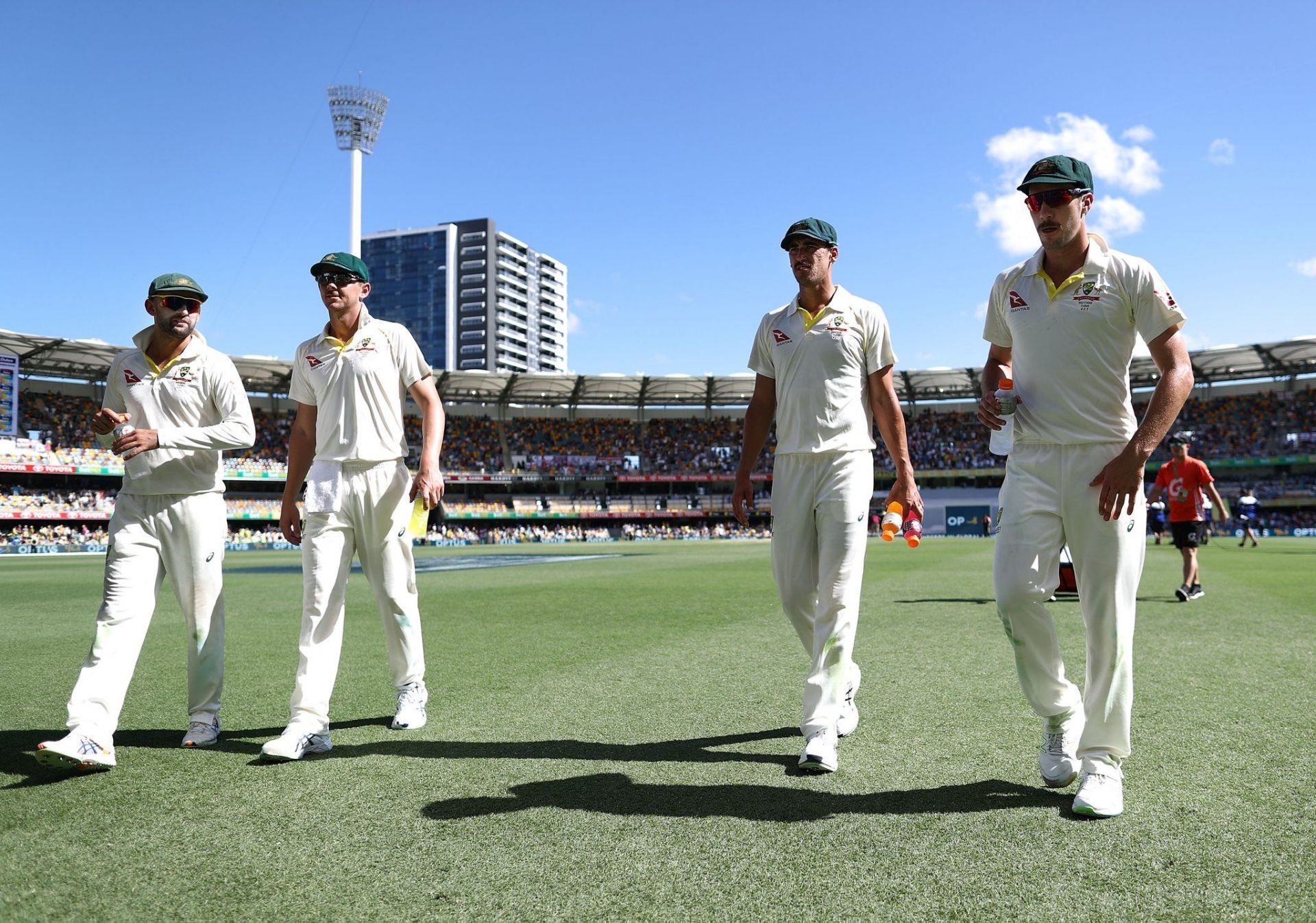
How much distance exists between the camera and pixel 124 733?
484 cm

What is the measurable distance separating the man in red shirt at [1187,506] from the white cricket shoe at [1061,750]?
8906 millimetres

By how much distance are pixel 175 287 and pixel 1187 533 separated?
1165 centimetres

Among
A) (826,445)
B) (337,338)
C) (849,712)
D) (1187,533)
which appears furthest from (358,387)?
(1187,533)

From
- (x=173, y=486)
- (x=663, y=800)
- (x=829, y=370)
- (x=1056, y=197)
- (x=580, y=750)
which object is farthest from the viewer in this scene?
(x=173, y=486)

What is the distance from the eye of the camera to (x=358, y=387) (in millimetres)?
4711

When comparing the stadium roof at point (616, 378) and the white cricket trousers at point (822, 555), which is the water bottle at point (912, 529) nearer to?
the white cricket trousers at point (822, 555)

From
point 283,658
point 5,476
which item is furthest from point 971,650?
point 5,476

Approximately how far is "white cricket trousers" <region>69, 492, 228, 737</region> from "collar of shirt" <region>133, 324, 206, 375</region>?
2.24ft

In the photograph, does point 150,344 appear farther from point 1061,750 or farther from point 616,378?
point 616,378

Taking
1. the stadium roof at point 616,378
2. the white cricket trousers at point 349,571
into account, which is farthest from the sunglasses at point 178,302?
the stadium roof at point 616,378

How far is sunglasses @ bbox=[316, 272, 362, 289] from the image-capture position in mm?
4668

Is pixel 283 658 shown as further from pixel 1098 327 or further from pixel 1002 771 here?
pixel 1098 327

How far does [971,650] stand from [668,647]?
2.49m

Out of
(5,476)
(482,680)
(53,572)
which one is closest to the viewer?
(482,680)
